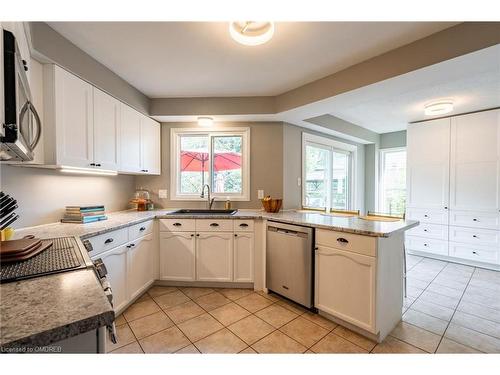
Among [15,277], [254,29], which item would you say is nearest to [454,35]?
[254,29]

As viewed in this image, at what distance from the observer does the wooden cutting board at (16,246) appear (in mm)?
1008

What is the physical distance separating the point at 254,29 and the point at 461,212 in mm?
4063

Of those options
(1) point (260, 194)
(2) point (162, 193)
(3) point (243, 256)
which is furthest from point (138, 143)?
(3) point (243, 256)

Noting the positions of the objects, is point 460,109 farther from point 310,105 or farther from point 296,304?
point 296,304

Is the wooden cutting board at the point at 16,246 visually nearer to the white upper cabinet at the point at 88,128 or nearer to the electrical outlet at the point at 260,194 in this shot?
the white upper cabinet at the point at 88,128

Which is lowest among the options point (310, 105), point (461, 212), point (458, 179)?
point (461, 212)

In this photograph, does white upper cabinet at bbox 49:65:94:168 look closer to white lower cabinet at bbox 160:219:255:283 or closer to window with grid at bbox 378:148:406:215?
white lower cabinet at bbox 160:219:255:283

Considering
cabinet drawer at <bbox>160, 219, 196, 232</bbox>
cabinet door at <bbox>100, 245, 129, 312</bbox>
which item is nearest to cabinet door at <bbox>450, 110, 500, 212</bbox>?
cabinet drawer at <bbox>160, 219, 196, 232</bbox>

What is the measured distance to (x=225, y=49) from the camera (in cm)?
183

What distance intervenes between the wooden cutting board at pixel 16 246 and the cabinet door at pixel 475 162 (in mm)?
4950

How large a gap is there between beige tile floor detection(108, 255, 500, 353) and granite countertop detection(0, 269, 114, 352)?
46.1 inches

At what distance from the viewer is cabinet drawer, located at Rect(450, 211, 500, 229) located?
10.4 ft

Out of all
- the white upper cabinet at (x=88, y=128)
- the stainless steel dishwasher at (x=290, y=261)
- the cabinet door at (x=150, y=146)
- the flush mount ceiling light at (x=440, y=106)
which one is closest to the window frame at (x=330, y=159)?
the stainless steel dishwasher at (x=290, y=261)

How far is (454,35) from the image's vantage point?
1537mm
